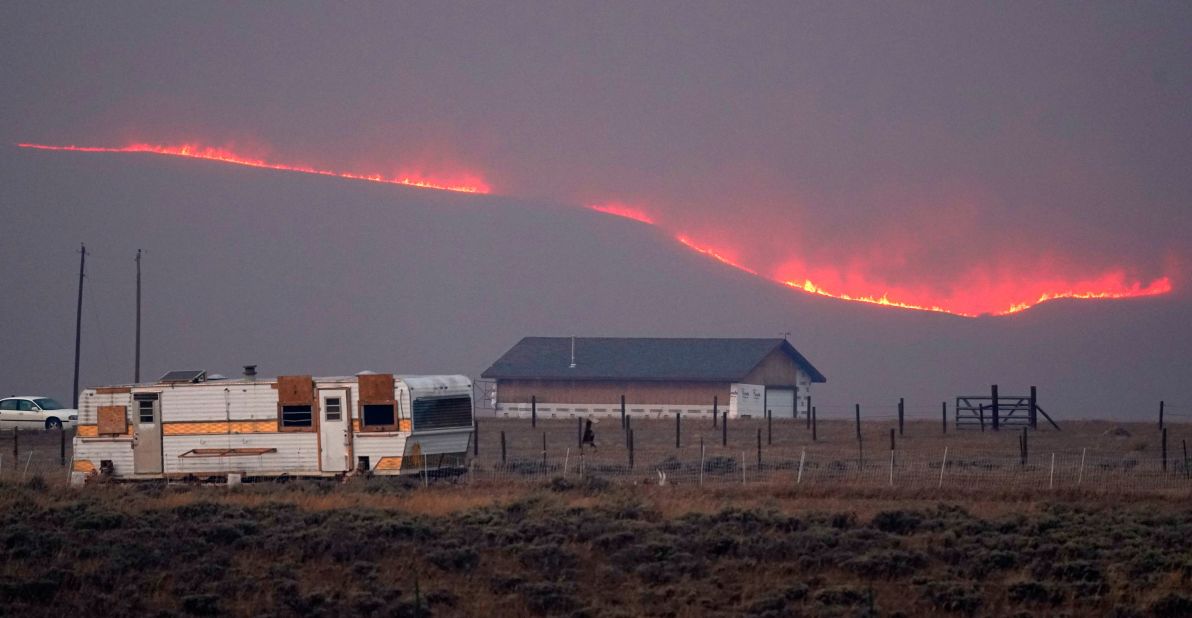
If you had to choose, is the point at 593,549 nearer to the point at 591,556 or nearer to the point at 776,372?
the point at 591,556

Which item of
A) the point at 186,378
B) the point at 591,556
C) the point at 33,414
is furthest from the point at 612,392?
the point at 591,556

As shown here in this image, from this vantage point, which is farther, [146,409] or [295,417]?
[146,409]

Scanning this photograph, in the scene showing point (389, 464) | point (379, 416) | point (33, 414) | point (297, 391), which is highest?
point (297, 391)

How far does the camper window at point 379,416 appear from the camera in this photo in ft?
95.3

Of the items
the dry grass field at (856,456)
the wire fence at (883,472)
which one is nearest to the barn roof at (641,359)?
the dry grass field at (856,456)

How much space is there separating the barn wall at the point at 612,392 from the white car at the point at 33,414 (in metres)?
28.6

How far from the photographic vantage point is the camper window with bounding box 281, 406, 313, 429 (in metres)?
29.7

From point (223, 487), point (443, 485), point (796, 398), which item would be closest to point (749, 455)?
point (443, 485)

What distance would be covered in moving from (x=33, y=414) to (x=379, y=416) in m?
28.9

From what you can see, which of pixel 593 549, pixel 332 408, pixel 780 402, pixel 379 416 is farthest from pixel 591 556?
pixel 780 402

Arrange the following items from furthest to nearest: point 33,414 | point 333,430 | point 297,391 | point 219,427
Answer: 1. point 33,414
2. point 219,427
3. point 297,391
4. point 333,430

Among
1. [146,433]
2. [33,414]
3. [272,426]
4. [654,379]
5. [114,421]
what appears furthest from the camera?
[654,379]

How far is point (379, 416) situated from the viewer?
29219mm

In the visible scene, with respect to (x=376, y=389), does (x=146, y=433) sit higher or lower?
lower
